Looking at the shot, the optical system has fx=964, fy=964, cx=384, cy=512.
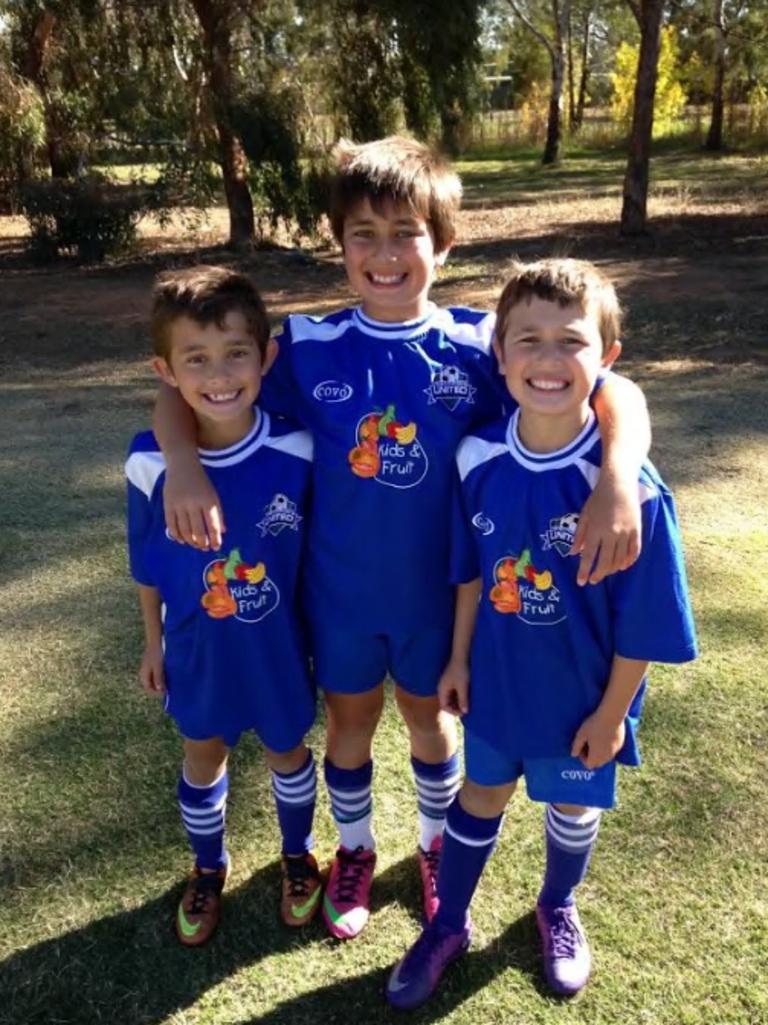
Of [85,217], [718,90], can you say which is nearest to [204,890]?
[85,217]

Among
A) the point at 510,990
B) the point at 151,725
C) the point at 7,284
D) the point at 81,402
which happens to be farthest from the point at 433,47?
the point at 510,990

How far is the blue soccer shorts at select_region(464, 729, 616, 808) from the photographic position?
1.72 m

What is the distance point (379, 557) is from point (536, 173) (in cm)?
2392

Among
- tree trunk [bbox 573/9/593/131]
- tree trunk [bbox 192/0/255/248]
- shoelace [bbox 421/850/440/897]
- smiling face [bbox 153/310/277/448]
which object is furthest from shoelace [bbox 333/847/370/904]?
tree trunk [bbox 573/9/593/131]

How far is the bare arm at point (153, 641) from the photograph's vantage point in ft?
6.18

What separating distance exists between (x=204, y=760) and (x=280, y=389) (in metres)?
0.77

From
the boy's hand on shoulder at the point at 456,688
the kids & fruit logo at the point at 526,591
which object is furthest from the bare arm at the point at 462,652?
the kids & fruit logo at the point at 526,591

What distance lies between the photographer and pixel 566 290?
1.56m

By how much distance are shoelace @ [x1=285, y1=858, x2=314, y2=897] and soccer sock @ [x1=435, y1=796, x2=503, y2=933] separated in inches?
12.2

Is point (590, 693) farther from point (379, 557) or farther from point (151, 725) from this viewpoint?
point (151, 725)

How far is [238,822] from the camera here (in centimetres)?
232

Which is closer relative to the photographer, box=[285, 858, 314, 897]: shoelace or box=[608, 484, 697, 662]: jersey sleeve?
box=[608, 484, 697, 662]: jersey sleeve

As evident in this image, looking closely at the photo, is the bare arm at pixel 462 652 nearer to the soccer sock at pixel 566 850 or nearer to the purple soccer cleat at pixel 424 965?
the soccer sock at pixel 566 850

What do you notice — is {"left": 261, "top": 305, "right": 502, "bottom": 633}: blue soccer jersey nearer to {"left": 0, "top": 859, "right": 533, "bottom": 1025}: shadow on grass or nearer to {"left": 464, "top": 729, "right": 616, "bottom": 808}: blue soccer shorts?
{"left": 464, "top": 729, "right": 616, "bottom": 808}: blue soccer shorts
